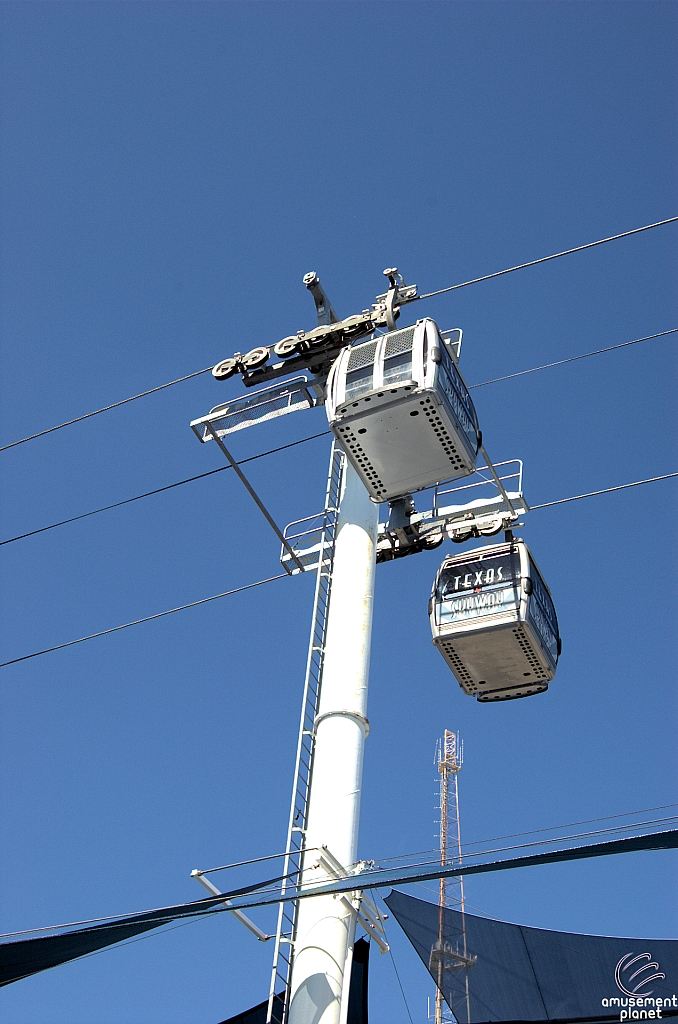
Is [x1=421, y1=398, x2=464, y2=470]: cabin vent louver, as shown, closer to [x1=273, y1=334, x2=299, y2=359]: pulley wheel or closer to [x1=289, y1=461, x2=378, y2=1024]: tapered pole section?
[x1=289, y1=461, x2=378, y2=1024]: tapered pole section

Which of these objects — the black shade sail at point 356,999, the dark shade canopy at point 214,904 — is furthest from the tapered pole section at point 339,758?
the black shade sail at point 356,999

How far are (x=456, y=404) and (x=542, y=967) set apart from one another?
5762 mm

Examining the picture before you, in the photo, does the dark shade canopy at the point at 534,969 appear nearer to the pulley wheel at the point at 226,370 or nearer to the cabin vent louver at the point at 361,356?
the cabin vent louver at the point at 361,356

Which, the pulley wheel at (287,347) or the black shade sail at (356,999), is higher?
the pulley wheel at (287,347)

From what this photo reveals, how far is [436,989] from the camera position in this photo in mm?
11945

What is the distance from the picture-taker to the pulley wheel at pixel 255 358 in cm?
1295

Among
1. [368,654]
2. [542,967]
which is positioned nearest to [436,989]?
[542,967]

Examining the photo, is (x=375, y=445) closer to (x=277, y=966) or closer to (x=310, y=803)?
(x=310, y=803)

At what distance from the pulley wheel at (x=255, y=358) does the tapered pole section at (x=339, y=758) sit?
1550 millimetres

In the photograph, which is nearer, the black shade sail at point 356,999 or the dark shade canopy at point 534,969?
the dark shade canopy at point 534,969

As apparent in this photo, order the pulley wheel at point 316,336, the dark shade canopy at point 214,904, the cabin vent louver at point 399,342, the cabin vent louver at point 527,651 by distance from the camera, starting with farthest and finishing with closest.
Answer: the pulley wheel at point 316,336, the cabin vent louver at point 527,651, the cabin vent louver at point 399,342, the dark shade canopy at point 214,904

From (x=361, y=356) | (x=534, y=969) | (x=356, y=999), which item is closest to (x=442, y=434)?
(x=361, y=356)

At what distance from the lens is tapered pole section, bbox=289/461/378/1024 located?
943 cm

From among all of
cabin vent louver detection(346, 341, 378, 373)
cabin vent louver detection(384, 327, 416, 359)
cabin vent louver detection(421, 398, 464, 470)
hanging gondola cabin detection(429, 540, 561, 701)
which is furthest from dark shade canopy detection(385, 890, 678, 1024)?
cabin vent louver detection(384, 327, 416, 359)
